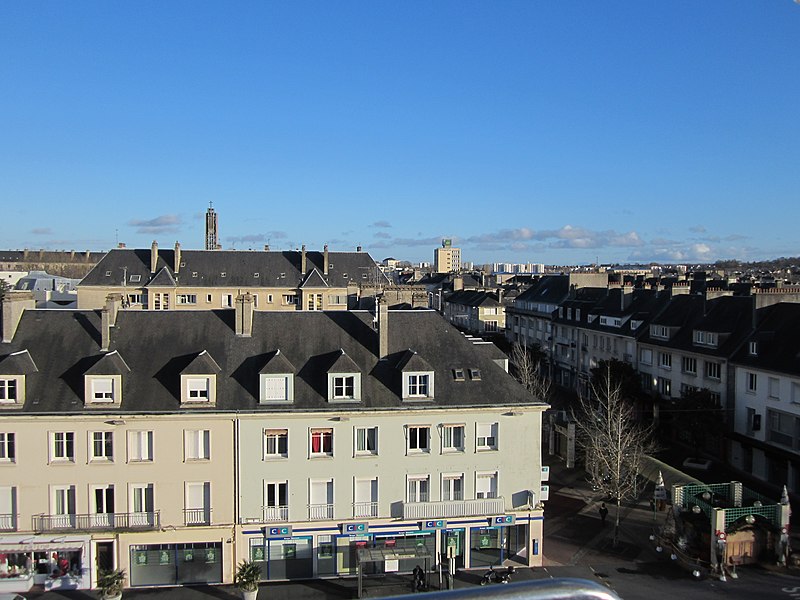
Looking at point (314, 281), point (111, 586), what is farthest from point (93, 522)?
point (314, 281)

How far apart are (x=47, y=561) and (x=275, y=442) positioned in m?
9.75

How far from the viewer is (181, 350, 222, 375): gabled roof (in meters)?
27.1

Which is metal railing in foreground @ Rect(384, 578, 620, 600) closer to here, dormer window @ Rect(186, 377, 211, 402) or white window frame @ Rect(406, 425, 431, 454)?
white window frame @ Rect(406, 425, 431, 454)

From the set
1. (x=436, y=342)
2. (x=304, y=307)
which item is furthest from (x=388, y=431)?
(x=304, y=307)

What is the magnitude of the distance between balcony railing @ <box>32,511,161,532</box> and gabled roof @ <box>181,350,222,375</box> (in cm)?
586

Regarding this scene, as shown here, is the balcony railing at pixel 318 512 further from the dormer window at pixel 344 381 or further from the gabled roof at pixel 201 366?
the gabled roof at pixel 201 366

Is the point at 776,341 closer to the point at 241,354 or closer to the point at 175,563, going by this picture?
the point at 241,354

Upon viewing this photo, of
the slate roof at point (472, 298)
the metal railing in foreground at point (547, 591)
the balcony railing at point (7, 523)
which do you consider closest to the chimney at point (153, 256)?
the slate roof at point (472, 298)

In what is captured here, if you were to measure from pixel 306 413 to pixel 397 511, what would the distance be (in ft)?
18.4

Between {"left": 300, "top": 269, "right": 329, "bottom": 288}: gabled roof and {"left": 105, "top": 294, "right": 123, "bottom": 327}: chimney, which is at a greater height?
{"left": 300, "top": 269, "right": 329, "bottom": 288}: gabled roof

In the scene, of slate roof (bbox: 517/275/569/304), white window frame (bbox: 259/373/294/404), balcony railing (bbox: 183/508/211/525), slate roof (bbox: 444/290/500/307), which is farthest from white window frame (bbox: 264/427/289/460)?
slate roof (bbox: 444/290/500/307)

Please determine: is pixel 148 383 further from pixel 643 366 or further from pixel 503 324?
pixel 503 324

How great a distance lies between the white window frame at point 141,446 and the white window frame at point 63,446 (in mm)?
2210

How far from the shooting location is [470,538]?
27797 mm
